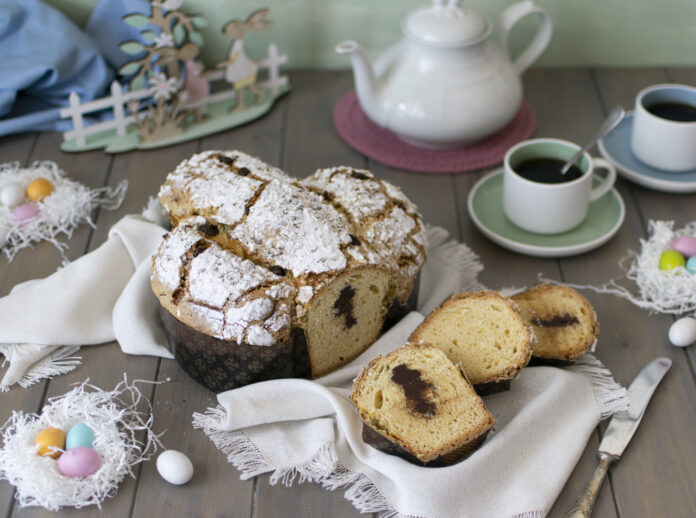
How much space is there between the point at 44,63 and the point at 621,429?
1566 millimetres

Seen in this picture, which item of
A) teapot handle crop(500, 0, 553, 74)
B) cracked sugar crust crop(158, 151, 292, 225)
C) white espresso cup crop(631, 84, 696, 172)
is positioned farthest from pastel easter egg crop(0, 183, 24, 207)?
white espresso cup crop(631, 84, 696, 172)

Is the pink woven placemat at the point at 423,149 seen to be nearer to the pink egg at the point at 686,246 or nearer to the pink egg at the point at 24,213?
the pink egg at the point at 686,246

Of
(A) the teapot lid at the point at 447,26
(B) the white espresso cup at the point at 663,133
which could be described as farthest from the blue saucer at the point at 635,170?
(A) the teapot lid at the point at 447,26

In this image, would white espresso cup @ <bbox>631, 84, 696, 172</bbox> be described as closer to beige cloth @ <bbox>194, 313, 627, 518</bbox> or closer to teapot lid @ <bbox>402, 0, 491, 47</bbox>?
teapot lid @ <bbox>402, 0, 491, 47</bbox>

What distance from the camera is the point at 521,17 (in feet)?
6.43

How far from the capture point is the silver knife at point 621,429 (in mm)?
1182

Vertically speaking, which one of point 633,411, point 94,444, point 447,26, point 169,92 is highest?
point 447,26

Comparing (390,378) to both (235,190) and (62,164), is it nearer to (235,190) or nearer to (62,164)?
(235,190)

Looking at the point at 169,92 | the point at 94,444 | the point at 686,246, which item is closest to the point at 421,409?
the point at 94,444

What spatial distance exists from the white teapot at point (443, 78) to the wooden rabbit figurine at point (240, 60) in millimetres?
300

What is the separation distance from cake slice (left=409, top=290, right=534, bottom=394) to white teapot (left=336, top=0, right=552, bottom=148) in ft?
1.97

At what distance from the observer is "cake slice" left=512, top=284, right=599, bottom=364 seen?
1.38 meters

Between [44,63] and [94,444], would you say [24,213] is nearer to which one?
[44,63]

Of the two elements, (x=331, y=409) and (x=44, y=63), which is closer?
(x=331, y=409)
